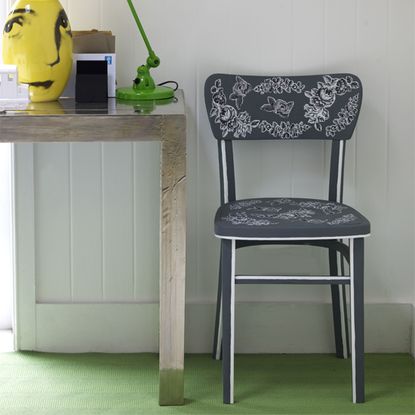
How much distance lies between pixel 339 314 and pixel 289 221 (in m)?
0.52

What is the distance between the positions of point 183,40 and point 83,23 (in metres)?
0.30

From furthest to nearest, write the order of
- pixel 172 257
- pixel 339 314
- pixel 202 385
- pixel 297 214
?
pixel 339 314 → pixel 202 385 → pixel 297 214 → pixel 172 257

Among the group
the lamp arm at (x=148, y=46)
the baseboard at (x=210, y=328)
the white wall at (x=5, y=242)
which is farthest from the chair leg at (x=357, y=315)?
the white wall at (x=5, y=242)

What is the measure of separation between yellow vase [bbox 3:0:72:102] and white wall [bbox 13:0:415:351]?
0.31 metres

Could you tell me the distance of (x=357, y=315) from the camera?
2.74 metres

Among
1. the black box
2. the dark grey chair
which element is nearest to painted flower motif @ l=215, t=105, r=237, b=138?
the dark grey chair

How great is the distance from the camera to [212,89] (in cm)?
298

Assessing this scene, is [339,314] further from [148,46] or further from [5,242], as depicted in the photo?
[5,242]

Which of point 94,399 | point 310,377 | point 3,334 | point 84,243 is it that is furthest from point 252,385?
point 3,334

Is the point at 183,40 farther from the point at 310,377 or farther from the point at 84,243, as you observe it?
the point at 310,377

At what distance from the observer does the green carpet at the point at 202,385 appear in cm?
273

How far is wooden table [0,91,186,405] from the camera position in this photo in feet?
8.32

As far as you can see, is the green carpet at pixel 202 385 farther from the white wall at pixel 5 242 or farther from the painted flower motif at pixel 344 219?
the painted flower motif at pixel 344 219

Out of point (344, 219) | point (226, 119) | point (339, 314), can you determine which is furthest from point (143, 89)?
point (339, 314)
